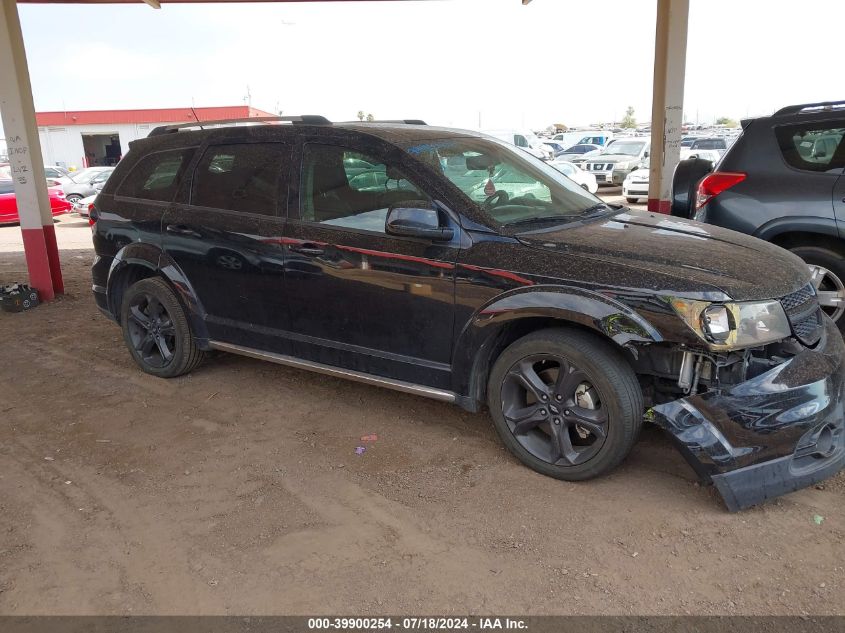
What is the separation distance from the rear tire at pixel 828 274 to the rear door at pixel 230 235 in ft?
12.8

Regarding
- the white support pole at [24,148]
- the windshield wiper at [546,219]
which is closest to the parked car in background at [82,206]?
the white support pole at [24,148]

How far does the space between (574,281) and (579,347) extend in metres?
0.32

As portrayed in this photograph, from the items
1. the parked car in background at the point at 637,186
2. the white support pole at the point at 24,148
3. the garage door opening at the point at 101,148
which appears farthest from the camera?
the garage door opening at the point at 101,148

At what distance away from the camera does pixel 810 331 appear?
3.38 metres

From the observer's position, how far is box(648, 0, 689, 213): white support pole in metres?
7.54

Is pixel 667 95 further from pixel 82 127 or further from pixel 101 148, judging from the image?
pixel 101 148

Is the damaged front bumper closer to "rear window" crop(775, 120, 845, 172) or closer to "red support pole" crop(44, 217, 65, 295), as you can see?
"rear window" crop(775, 120, 845, 172)

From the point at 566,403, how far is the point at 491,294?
67 cm

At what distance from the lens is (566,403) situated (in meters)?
3.36

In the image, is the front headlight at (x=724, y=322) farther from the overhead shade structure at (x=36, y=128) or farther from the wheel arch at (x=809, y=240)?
the overhead shade structure at (x=36, y=128)

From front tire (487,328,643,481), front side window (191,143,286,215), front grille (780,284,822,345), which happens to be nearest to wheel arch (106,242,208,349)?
front side window (191,143,286,215)

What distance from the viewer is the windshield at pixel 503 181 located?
12.5 ft

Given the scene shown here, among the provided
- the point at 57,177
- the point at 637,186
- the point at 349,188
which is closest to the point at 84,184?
the point at 57,177

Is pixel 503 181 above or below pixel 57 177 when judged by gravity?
above
